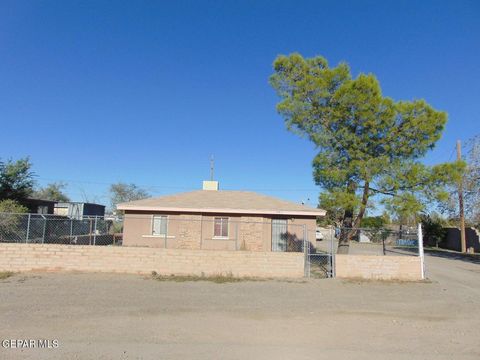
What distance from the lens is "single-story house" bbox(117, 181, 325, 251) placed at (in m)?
20.5

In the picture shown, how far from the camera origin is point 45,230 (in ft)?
60.2

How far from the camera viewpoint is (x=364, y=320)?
859 centimetres

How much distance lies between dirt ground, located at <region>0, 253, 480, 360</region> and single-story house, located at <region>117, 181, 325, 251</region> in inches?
295

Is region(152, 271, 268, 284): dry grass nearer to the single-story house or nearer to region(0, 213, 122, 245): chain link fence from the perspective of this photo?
region(0, 213, 122, 245): chain link fence

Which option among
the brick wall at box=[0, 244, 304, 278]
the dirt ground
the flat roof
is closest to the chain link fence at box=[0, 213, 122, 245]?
the brick wall at box=[0, 244, 304, 278]

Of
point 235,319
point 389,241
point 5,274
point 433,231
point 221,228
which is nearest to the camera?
point 235,319

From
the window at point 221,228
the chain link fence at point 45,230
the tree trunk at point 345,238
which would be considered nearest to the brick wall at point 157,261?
the chain link fence at point 45,230

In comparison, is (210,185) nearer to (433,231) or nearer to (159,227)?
(159,227)

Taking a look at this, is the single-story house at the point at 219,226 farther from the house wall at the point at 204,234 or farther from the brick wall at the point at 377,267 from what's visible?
the brick wall at the point at 377,267

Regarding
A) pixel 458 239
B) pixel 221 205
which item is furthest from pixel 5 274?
pixel 458 239

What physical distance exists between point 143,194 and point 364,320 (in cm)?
5057

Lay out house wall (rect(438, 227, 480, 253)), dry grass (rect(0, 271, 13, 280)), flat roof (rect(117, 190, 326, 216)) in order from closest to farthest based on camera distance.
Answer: dry grass (rect(0, 271, 13, 280)), flat roof (rect(117, 190, 326, 216)), house wall (rect(438, 227, 480, 253))

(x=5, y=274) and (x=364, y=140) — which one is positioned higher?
(x=364, y=140)

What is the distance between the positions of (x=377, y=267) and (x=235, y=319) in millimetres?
7846
